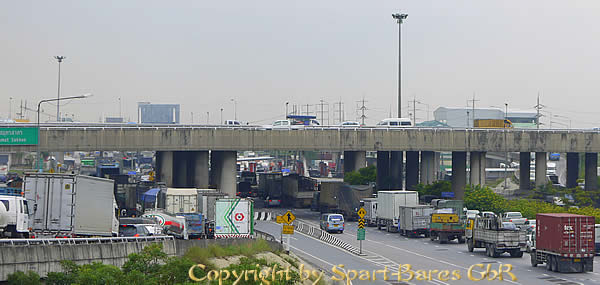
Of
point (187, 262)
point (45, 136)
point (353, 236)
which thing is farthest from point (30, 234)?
point (45, 136)

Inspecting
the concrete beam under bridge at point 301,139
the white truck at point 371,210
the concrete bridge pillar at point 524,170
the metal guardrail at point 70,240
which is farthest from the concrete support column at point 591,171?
the metal guardrail at point 70,240

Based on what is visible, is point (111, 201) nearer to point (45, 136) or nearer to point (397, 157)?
point (45, 136)

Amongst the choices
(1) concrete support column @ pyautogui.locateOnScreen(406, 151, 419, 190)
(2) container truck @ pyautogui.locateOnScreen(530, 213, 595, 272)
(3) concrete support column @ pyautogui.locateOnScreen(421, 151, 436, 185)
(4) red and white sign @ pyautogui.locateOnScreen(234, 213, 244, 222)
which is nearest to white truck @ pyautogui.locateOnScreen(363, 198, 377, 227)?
(4) red and white sign @ pyautogui.locateOnScreen(234, 213, 244, 222)

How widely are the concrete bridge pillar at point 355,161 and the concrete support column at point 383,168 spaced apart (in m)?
4.70

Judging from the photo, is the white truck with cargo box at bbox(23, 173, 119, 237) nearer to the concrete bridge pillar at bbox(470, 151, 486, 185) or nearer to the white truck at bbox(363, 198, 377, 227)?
the white truck at bbox(363, 198, 377, 227)

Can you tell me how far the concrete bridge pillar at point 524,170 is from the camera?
10888cm

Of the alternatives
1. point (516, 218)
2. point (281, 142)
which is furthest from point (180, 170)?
point (516, 218)

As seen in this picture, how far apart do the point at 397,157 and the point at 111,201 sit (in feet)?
238

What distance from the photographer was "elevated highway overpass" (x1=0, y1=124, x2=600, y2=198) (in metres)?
75.5

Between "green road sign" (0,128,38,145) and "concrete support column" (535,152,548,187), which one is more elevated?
"green road sign" (0,128,38,145)

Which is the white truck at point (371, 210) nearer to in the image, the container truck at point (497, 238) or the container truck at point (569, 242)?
the container truck at point (497, 238)

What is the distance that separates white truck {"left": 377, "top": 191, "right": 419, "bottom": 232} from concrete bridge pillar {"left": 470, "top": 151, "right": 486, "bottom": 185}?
2563 centimetres

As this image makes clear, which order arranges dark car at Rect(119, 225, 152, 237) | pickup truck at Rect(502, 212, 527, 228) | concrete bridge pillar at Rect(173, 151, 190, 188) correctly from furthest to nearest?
concrete bridge pillar at Rect(173, 151, 190, 188), pickup truck at Rect(502, 212, 527, 228), dark car at Rect(119, 225, 152, 237)

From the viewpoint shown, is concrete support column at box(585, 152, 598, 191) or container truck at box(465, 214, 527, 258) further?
concrete support column at box(585, 152, 598, 191)
